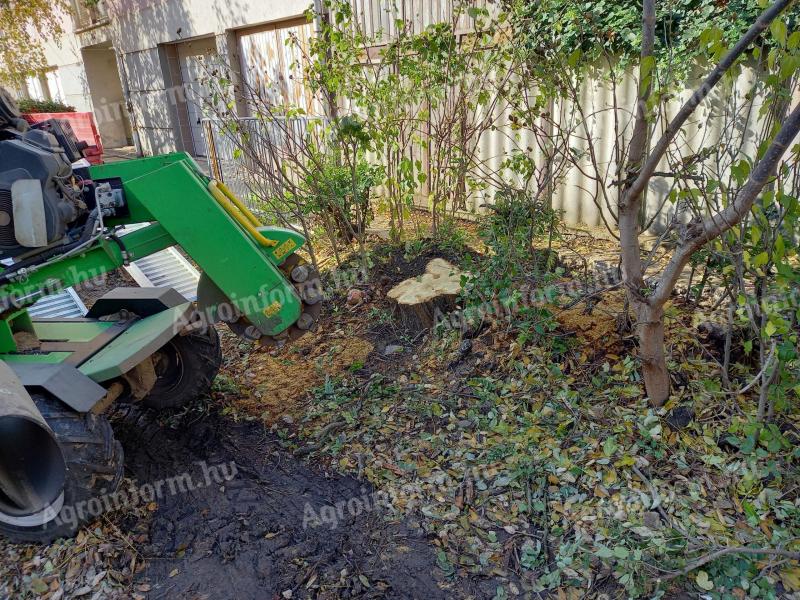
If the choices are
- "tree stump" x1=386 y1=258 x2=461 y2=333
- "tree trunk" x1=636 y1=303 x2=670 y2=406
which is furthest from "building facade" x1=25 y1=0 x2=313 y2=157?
"tree trunk" x1=636 y1=303 x2=670 y2=406

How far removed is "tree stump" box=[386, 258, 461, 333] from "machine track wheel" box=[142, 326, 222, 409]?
143 cm

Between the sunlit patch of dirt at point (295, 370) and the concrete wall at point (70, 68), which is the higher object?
the concrete wall at point (70, 68)

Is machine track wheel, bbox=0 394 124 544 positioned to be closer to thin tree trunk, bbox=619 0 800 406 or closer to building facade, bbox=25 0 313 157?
thin tree trunk, bbox=619 0 800 406

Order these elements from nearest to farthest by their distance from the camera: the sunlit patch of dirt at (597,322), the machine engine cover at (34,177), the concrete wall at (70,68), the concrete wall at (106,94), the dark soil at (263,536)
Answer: the dark soil at (263,536), the machine engine cover at (34,177), the sunlit patch of dirt at (597,322), the concrete wall at (106,94), the concrete wall at (70,68)

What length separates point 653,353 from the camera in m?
3.12

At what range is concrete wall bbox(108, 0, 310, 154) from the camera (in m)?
10.2

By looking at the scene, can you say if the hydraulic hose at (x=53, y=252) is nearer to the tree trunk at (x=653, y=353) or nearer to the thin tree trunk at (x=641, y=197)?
the thin tree trunk at (x=641, y=197)

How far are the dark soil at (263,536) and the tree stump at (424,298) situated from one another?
4.74 ft

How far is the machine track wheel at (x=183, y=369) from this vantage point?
3.84 m

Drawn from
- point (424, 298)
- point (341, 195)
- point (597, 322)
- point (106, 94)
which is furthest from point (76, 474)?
point (106, 94)

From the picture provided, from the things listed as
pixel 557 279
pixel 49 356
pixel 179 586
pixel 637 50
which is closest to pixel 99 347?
pixel 49 356

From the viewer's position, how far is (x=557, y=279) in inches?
164

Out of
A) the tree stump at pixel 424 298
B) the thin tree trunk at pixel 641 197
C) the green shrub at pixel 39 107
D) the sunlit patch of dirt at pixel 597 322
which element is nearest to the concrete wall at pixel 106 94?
the green shrub at pixel 39 107

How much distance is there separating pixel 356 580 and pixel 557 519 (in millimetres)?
971
